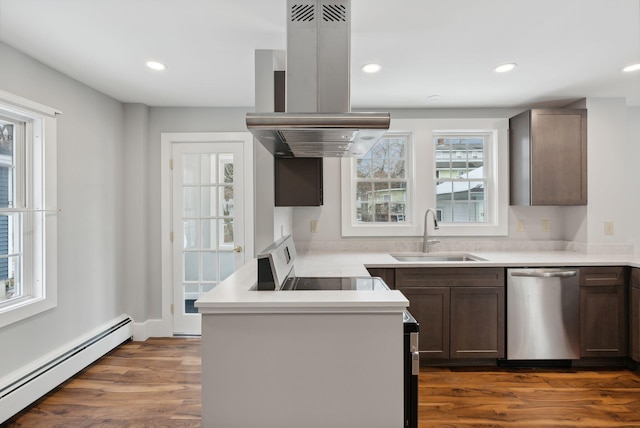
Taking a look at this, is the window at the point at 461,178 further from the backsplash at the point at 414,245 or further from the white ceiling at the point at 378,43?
the white ceiling at the point at 378,43

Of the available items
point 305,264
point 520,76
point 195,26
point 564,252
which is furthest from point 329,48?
point 564,252

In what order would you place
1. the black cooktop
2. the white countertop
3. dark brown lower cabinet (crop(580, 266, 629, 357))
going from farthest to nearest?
dark brown lower cabinet (crop(580, 266, 629, 357)) < the black cooktop < the white countertop

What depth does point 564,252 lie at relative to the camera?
11.2 ft

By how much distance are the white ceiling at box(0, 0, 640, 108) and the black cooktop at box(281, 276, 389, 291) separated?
1.44 meters

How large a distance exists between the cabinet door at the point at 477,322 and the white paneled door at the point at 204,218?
209 cm

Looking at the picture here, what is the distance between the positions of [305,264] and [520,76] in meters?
2.22

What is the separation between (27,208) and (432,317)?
3.12 meters

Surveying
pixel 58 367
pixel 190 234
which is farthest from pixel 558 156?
pixel 58 367

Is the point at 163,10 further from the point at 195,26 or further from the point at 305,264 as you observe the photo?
the point at 305,264

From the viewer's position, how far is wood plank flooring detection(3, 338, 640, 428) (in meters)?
2.19

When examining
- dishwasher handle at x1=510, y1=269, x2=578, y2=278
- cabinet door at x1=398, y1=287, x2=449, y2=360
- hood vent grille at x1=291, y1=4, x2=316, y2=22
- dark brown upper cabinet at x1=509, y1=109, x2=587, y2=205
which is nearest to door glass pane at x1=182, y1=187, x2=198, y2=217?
cabinet door at x1=398, y1=287, x2=449, y2=360

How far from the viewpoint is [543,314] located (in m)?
2.86

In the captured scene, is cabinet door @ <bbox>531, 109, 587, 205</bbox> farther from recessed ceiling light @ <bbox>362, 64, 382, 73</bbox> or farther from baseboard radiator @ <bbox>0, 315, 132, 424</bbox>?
baseboard radiator @ <bbox>0, 315, 132, 424</bbox>

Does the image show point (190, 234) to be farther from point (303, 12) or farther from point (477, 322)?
point (477, 322)
